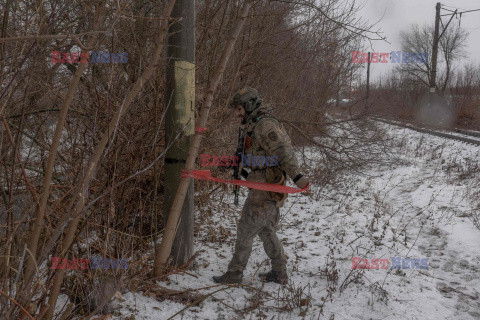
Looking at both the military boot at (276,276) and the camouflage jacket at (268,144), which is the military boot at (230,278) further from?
the camouflage jacket at (268,144)

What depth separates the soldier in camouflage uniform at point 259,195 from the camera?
3719 mm

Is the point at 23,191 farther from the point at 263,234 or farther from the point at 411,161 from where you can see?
the point at 411,161

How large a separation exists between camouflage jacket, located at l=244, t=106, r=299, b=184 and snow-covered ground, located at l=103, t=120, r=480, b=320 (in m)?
1.13

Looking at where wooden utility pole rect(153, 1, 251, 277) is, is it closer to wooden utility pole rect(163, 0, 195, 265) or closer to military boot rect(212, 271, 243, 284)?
wooden utility pole rect(163, 0, 195, 265)

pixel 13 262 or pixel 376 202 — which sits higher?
pixel 13 262

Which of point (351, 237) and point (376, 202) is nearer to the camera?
point (351, 237)

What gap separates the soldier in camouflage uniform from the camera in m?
3.72

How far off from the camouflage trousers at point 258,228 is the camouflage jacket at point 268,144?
0.24 metres

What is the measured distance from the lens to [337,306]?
138 inches

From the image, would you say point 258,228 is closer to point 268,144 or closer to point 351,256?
point 268,144

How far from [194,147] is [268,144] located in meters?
0.73

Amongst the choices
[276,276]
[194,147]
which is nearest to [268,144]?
[194,147]

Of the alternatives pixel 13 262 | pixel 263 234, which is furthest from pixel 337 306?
pixel 13 262

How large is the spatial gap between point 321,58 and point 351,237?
4.31 metres
